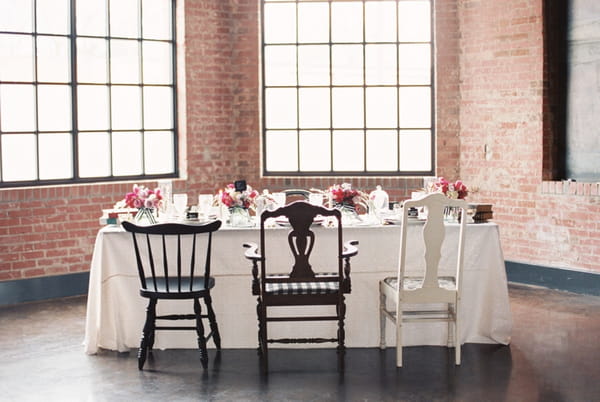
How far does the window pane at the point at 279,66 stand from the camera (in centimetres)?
1045

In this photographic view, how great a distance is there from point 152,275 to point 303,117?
4.37 m

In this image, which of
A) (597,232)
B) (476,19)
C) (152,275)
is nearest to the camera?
(152,275)

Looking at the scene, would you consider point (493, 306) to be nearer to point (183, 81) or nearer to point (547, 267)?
point (547, 267)

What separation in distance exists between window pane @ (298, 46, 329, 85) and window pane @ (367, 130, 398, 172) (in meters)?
0.81

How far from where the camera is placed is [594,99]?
29.5 feet

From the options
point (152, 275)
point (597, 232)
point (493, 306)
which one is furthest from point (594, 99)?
point (152, 275)

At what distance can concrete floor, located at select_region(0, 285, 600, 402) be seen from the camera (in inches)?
224

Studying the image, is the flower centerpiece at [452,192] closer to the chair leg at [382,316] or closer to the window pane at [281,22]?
the chair leg at [382,316]

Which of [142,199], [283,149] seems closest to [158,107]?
[283,149]

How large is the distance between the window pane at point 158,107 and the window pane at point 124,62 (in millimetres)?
230

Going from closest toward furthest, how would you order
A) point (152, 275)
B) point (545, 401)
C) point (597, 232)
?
point (545, 401), point (152, 275), point (597, 232)

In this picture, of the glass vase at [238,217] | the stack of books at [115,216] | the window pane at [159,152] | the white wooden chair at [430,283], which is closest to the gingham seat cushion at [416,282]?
the white wooden chair at [430,283]

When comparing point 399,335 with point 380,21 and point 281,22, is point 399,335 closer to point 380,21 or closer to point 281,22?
point 380,21

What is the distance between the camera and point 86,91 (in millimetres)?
9406
